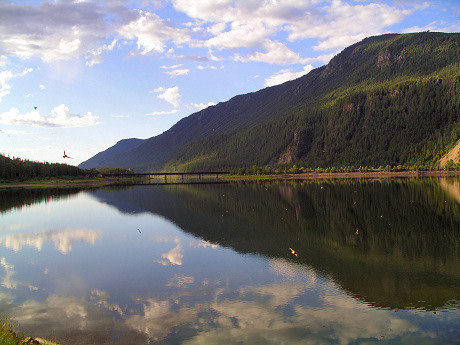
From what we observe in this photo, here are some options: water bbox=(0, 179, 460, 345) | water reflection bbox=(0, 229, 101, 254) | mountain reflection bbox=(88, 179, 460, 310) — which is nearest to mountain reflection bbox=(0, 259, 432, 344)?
water bbox=(0, 179, 460, 345)

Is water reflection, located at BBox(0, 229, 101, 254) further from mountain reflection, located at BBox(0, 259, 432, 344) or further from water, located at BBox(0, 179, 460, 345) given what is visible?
mountain reflection, located at BBox(0, 259, 432, 344)

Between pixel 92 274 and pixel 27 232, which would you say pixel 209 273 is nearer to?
pixel 92 274

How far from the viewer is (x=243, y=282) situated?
88.9ft

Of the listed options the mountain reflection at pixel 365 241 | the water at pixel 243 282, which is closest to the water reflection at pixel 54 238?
the water at pixel 243 282

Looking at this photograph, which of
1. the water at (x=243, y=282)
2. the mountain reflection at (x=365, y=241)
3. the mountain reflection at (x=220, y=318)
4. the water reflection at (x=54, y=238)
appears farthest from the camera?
the water reflection at (x=54, y=238)

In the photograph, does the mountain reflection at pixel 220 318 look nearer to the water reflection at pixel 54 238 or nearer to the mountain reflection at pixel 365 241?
the mountain reflection at pixel 365 241

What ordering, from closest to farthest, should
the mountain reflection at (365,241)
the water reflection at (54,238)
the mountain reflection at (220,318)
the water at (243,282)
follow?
the mountain reflection at (220,318) → the water at (243,282) → the mountain reflection at (365,241) → the water reflection at (54,238)

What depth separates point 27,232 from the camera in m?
52.0

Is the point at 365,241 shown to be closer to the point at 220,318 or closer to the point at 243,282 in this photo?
the point at 243,282

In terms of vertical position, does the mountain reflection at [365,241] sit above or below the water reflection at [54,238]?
below

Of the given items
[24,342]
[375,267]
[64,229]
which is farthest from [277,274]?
[64,229]

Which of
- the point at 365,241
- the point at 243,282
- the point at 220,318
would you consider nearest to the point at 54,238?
the point at 243,282

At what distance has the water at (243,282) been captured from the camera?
1936cm

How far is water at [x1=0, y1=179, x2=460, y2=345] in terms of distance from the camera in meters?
19.4
